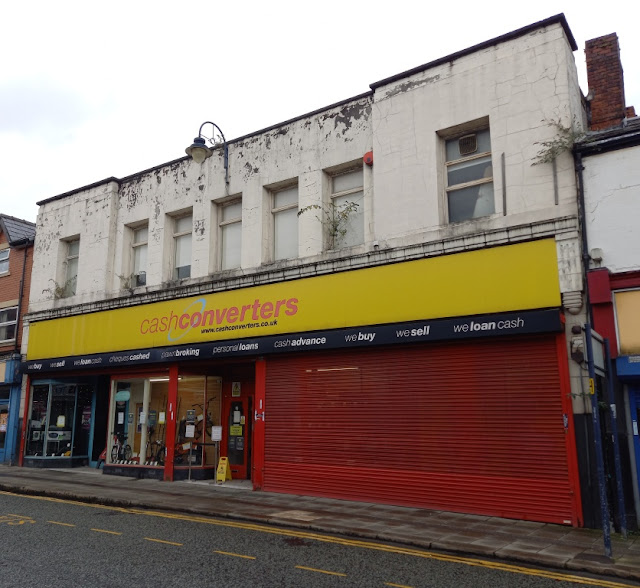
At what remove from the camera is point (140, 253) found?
61.2ft

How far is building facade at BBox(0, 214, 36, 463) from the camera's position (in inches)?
810

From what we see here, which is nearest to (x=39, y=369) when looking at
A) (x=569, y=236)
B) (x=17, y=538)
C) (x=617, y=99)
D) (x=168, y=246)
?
(x=168, y=246)

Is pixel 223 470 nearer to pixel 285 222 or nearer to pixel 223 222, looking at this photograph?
pixel 285 222

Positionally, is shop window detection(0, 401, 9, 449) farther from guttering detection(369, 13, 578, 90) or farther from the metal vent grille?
the metal vent grille

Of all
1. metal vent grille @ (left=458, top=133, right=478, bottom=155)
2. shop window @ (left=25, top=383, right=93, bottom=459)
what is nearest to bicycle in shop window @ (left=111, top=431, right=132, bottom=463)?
shop window @ (left=25, top=383, right=93, bottom=459)

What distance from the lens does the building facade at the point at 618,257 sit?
391 inches

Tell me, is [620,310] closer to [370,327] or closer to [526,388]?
[526,388]

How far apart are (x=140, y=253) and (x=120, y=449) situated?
20.2 ft

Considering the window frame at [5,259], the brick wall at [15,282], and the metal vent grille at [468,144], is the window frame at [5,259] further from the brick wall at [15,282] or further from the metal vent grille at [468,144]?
the metal vent grille at [468,144]

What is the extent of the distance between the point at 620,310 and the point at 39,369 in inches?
693

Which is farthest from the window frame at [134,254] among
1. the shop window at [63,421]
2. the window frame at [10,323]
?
the window frame at [10,323]

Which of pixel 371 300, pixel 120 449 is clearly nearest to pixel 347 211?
pixel 371 300

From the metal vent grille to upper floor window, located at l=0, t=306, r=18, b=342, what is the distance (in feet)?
57.8

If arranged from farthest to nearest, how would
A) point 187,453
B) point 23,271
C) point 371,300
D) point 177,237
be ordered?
point 23,271 → point 177,237 → point 187,453 → point 371,300
